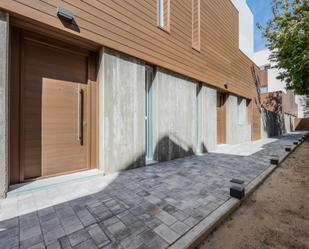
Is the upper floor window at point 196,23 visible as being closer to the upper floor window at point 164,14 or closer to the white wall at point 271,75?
the upper floor window at point 164,14

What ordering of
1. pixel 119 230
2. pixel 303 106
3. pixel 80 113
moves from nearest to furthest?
pixel 119 230 → pixel 80 113 → pixel 303 106

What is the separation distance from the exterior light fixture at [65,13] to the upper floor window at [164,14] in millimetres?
2637

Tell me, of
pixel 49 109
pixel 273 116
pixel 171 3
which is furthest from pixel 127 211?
pixel 273 116

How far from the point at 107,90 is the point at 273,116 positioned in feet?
52.0

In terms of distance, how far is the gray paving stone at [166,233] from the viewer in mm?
1599

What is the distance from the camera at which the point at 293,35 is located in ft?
24.2

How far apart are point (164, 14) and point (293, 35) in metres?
6.42

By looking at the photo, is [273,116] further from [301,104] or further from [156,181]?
[301,104]

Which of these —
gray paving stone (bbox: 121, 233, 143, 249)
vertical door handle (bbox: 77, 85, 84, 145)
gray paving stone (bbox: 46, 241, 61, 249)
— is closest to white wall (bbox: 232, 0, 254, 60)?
vertical door handle (bbox: 77, 85, 84, 145)

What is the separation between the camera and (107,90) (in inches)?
137

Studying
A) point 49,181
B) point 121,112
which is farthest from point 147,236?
point 121,112

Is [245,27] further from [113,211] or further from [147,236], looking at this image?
[147,236]

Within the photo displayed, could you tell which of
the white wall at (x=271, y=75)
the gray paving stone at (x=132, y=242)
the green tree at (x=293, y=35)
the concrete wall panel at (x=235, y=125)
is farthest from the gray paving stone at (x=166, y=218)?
the white wall at (x=271, y=75)

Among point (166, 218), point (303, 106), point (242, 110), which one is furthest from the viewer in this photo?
point (303, 106)
